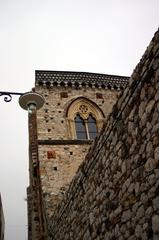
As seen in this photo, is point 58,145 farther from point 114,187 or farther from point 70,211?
point 114,187

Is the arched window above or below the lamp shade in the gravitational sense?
above

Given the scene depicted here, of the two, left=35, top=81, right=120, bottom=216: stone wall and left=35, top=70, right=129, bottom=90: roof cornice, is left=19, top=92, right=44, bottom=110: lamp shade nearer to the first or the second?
left=35, top=81, right=120, bottom=216: stone wall

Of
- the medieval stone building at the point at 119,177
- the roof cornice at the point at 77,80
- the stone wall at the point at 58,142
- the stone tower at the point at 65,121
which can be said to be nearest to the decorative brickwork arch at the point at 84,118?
the stone tower at the point at 65,121

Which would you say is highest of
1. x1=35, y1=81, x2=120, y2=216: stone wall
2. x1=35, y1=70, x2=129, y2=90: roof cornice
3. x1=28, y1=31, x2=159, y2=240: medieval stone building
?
x1=35, y1=70, x2=129, y2=90: roof cornice

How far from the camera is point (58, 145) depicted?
55.0 ft

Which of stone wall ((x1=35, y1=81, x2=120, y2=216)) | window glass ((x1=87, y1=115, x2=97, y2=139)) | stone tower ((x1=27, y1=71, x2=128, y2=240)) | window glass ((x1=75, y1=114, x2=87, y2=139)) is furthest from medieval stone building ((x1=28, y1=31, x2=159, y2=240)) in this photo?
window glass ((x1=87, y1=115, x2=97, y2=139))

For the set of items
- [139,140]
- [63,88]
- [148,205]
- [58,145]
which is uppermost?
[63,88]

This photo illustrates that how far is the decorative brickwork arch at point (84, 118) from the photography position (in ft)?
59.5

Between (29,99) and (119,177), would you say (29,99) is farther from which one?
(119,177)

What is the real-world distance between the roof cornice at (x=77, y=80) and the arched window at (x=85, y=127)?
198cm

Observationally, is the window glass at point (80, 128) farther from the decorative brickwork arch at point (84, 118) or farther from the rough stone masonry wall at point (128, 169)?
the rough stone masonry wall at point (128, 169)

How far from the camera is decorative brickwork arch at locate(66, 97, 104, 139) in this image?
59.5 feet

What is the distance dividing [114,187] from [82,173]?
188cm

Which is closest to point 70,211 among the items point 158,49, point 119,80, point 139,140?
point 139,140
